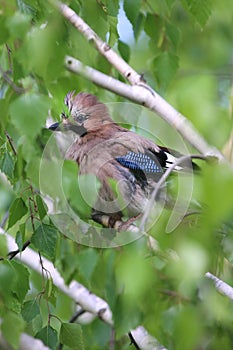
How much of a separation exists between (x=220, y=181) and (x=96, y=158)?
1.72 metres

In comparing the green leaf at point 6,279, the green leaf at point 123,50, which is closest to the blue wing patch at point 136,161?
the green leaf at point 123,50

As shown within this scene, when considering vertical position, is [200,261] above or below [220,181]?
below

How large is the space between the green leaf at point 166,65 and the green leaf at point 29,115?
0.50m

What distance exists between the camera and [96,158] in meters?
3.18

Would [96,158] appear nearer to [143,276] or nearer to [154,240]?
[154,240]

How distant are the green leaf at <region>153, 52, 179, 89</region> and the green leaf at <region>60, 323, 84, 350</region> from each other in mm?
633

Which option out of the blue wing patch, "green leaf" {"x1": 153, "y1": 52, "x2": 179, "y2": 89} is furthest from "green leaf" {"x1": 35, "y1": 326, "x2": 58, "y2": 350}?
the blue wing patch

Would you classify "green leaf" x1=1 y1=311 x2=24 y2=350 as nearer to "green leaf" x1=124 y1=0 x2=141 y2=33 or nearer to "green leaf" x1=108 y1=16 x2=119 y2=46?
"green leaf" x1=124 y1=0 x2=141 y2=33

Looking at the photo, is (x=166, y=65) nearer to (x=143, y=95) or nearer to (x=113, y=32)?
(x=143, y=95)

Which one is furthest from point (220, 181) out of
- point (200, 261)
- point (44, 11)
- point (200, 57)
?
point (200, 57)

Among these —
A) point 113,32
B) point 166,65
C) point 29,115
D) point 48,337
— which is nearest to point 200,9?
point 166,65

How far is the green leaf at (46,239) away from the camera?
89.6 inches

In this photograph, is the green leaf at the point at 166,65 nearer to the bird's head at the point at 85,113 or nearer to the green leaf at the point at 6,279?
the green leaf at the point at 6,279

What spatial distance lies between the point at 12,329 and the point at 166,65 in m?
0.74
